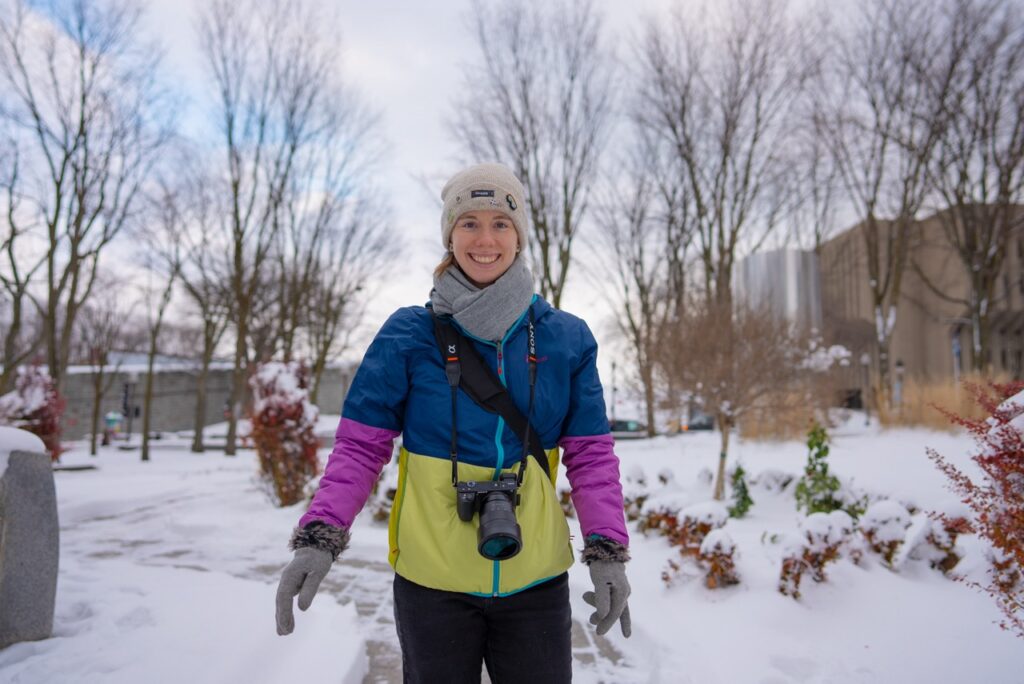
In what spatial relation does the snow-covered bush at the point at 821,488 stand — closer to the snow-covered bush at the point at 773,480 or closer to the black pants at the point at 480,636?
the snow-covered bush at the point at 773,480

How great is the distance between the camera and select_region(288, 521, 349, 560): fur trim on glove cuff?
4.83ft

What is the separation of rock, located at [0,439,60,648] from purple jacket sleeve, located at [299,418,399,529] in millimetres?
2504

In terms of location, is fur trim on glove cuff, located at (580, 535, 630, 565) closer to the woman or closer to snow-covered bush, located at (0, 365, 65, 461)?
the woman

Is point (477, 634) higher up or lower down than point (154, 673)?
higher up

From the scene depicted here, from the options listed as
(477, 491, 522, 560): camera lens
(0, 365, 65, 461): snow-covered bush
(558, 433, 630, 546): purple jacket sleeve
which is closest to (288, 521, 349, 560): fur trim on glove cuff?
(477, 491, 522, 560): camera lens

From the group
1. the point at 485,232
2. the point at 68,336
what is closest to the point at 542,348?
the point at 485,232

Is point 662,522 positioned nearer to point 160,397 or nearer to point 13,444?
point 13,444

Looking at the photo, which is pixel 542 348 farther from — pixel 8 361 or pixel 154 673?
pixel 8 361

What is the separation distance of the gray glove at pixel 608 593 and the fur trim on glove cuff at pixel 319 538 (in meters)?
0.62

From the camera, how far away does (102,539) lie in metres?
6.63

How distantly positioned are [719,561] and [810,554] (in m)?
0.58

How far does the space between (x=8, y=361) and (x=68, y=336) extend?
1375 mm

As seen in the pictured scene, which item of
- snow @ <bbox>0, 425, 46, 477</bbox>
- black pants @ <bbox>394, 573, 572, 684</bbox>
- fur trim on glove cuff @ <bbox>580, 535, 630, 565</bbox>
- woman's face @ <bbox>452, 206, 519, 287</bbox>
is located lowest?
black pants @ <bbox>394, 573, 572, 684</bbox>

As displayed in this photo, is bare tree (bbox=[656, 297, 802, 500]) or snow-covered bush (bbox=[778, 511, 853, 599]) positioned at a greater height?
bare tree (bbox=[656, 297, 802, 500])
